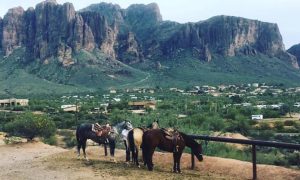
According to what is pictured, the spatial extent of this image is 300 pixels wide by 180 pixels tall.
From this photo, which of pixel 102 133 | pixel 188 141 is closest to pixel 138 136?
pixel 188 141

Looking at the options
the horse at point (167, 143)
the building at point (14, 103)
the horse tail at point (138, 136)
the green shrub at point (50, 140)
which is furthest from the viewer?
the building at point (14, 103)

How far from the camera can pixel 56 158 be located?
64.1 ft

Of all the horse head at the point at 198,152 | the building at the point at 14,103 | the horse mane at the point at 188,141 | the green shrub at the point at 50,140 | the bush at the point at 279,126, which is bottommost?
the bush at the point at 279,126

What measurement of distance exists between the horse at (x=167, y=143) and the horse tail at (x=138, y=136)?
1.41ft

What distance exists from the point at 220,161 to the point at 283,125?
2140 inches

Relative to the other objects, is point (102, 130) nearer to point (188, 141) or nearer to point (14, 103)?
point (188, 141)

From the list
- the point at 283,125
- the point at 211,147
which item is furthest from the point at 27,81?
the point at 211,147

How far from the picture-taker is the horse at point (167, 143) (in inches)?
625

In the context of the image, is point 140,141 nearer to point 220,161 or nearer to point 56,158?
point 220,161

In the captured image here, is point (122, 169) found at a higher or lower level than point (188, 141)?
lower

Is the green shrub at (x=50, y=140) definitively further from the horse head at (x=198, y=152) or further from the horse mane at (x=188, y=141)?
the horse head at (x=198, y=152)

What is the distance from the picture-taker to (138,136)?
16625mm

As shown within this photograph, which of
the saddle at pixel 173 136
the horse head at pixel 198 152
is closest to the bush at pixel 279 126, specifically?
the horse head at pixel 198 152

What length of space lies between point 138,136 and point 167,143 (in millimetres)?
1201
